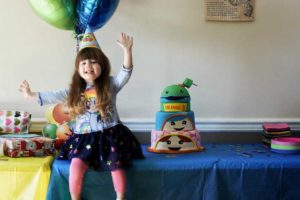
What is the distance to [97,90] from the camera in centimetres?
166

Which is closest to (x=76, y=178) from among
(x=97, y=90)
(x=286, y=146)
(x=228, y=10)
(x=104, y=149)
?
(x=104, y=149)

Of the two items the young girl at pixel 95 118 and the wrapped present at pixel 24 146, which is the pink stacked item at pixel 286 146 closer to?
the young girl at pixel 95 118

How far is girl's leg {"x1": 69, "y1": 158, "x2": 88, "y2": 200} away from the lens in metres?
1.53

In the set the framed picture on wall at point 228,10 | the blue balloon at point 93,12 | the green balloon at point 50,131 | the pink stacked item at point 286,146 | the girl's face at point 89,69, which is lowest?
the pink stacked item at point 286,146

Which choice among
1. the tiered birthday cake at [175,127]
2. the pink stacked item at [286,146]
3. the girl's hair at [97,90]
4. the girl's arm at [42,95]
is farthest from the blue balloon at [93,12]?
the pink stacked item at [286,146]

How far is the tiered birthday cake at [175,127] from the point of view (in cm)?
182

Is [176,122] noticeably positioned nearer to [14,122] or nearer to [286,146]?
[286,146]

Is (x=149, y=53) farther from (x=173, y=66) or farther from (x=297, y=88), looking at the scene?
(x=297, y=88)

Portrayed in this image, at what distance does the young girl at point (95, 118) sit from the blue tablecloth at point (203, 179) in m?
0.05

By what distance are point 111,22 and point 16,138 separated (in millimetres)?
816

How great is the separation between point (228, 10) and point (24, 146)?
1.27m

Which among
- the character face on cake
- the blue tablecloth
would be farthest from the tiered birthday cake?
the blue tablecloth

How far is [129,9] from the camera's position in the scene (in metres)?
2.18

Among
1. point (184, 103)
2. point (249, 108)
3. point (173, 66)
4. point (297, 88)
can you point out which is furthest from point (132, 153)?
point (297, 88)
